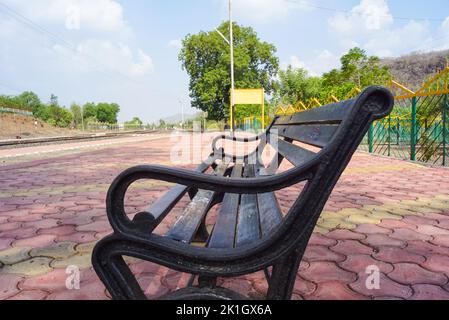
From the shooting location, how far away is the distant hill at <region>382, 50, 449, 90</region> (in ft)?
305

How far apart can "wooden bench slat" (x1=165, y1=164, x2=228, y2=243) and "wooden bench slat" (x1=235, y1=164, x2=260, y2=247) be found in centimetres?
17

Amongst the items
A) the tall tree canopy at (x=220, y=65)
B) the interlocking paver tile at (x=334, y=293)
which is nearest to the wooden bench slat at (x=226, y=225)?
the interlocking paver tile at (x=334, y=293)

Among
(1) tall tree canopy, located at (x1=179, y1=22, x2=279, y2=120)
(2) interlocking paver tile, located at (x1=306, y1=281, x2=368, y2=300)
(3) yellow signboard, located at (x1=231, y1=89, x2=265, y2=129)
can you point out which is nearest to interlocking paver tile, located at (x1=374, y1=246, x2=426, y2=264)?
(2) interlocking paver tile, located at (x1=306, y1=281, x2=368, y2=300)

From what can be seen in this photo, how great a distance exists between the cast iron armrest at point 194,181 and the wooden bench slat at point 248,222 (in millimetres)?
254

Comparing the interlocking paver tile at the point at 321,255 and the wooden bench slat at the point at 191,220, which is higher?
the wooden bench slat at the point at 191,220

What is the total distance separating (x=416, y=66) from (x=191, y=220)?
114 metres

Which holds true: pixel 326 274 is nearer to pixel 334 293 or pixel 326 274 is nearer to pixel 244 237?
pixel 334 293

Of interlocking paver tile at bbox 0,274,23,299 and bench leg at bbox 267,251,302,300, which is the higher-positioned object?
bench leg at bbox 267,251,302,300

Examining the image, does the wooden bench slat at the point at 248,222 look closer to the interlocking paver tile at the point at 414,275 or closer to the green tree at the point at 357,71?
the interlocking paver tile at the point at 414,275

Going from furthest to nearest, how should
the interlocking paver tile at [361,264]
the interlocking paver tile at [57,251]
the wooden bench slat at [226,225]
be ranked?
the interlocking paver tile at [57,251] < the interlocking paver tile at [361,264] < the wooden bench slat at [226,225]

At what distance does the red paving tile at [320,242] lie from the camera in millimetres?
1773

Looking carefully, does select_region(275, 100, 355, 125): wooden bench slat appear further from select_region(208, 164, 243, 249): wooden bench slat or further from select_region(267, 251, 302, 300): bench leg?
select_region(208, 164, 243, 249): wooden bench slat

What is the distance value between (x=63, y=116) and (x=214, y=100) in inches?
2448

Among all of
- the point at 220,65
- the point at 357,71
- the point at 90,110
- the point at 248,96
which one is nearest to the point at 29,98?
the point at 90,110
